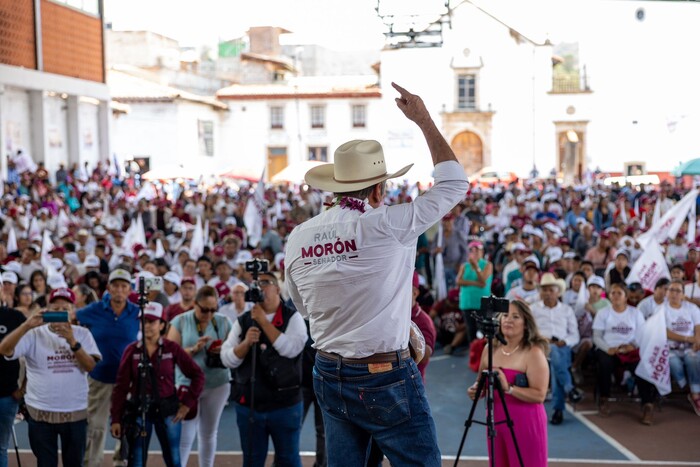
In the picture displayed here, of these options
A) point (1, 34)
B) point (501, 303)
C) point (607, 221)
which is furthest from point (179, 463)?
point (1, 34)

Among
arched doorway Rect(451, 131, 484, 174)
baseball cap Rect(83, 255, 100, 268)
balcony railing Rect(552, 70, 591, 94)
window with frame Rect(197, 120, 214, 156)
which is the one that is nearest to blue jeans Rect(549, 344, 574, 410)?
baseball cap Rect(83, 255, 100, 268)

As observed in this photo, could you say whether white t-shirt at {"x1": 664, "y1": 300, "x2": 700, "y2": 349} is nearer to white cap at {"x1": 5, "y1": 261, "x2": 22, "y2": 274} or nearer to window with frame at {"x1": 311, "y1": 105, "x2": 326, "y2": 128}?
white cap at {"x1": 5, "y1": 261, "x2": 22, "y2": 274}

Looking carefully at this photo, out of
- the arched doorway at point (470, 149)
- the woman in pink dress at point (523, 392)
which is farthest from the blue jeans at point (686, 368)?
the arched doorway at point (470, 149)

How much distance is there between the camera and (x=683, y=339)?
9.70 meters

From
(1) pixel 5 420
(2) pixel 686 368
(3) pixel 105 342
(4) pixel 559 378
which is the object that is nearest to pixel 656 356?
(2) pixel 686 368

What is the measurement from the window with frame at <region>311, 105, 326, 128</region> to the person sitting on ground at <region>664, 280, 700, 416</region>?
4292cm

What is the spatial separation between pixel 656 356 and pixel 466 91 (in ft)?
130

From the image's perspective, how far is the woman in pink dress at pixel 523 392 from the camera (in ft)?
18.4

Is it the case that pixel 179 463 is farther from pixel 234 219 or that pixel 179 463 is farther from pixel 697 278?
pixel 234 219

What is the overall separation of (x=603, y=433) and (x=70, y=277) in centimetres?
772

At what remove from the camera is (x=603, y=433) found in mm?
8781

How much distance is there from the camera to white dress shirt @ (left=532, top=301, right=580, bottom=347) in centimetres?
969

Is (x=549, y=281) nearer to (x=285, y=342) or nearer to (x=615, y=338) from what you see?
(x=615, y=338)

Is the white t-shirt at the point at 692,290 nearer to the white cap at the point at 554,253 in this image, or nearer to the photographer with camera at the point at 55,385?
the white cap at the point at 554,253
